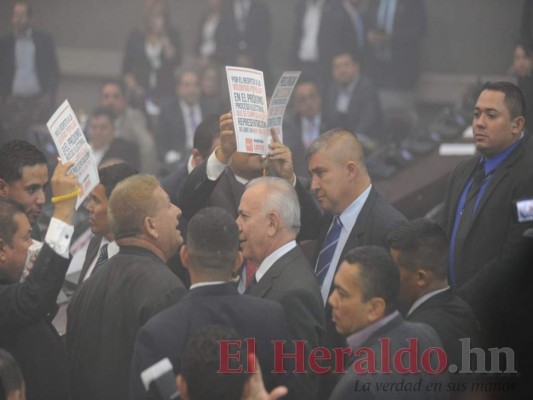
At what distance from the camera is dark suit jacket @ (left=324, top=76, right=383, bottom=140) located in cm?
1145

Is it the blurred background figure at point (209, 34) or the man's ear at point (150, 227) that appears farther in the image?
the blurred background figure at point (209, 34)

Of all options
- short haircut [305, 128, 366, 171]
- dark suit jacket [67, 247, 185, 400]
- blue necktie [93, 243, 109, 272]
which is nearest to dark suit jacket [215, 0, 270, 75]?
short haircut [305, 128, 366, 171]

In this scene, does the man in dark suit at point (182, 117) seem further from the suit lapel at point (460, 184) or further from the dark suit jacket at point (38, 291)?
the dark suit jacket at point (38, 291)

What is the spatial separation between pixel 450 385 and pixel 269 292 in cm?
91

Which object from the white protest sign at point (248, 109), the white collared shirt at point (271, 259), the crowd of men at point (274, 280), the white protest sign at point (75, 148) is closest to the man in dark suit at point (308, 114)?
the crowd of men at point (274, 280)

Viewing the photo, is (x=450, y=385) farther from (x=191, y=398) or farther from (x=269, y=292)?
(x=191, y=398)

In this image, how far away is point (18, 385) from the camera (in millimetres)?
4555

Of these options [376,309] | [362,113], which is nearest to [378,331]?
[376,309]

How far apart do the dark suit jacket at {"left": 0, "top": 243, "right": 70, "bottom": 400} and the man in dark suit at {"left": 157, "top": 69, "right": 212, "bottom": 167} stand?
719 centimetres

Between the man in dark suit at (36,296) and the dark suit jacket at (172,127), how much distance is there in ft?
22.9

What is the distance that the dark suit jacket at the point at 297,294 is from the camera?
4.95 metres

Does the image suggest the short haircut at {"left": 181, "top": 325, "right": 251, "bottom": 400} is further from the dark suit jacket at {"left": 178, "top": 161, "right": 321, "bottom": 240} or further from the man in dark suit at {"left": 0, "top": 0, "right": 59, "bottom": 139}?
the man in dark suit at {"left": 0, "top": 0, "right": 59, "bottom": 139}

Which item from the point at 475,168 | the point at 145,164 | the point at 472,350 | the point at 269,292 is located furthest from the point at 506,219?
the point at 145,164

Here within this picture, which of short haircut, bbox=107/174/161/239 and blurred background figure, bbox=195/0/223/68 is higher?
blurred background figure, bbox=195/0/223/68
